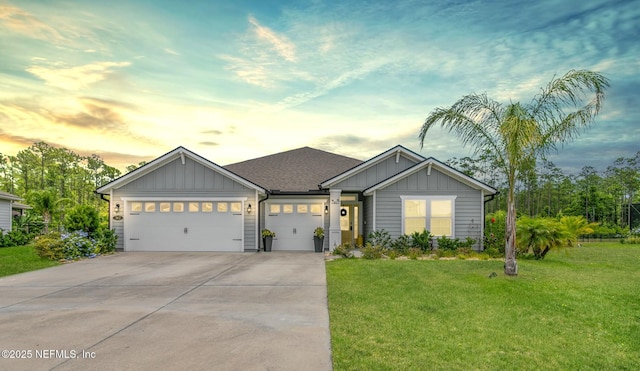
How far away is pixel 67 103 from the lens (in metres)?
15.9

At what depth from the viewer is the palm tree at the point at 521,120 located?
9164mm

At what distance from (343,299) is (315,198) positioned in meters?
10.1

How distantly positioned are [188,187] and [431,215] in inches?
414

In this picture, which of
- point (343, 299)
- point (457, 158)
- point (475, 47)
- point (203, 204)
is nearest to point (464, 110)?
point (475, 47)

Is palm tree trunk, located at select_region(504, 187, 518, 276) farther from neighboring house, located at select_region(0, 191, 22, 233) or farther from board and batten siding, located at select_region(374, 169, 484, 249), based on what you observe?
neighboring house, located at select_region(0, 191, 22, 233)

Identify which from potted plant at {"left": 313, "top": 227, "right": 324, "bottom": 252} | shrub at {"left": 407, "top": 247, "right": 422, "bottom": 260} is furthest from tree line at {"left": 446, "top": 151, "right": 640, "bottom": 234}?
potted plant at {"left": 313, "top": 227, "right": 324, "bottom": 252}

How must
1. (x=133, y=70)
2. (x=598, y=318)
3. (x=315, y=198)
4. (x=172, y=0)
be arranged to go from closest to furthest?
(x=598, y=318) < (x=172, y=0) < (x=133, y=70) < (x=315, y=198)

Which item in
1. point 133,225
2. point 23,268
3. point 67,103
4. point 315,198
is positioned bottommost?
point 23,268

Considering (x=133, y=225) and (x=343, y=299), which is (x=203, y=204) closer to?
(x=133, y=225)

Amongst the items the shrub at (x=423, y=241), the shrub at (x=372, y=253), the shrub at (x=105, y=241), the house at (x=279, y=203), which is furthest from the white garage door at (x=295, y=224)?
the shrub at (x=105, y=241)

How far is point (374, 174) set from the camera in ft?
54.2

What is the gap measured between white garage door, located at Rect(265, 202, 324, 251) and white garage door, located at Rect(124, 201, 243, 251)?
160 centimetres

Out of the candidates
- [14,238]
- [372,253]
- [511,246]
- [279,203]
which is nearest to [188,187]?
[279,203]

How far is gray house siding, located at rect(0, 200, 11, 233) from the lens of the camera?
23109mm
